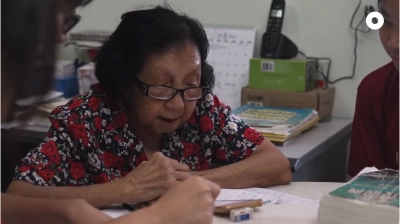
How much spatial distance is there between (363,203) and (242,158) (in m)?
0.68

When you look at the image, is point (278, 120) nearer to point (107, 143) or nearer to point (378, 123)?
point (378, 123)

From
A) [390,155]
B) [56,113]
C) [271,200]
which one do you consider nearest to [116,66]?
[56,113]

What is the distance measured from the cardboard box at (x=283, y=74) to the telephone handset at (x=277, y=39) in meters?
0.08

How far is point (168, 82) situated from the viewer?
1.80 meters

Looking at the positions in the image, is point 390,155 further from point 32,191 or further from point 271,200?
point 32,191

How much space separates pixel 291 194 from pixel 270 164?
174mm

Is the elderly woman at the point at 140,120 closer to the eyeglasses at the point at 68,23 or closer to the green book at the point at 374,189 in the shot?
the green book at the point at 374,189

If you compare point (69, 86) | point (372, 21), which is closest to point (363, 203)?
point (372, 21)

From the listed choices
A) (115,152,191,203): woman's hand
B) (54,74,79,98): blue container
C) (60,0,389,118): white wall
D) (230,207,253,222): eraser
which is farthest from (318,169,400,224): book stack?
(54,74,79,98): blue container

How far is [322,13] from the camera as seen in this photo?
108 inches

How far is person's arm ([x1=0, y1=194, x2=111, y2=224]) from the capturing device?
139cm

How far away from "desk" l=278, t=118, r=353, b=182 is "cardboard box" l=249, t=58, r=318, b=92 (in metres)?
0.19

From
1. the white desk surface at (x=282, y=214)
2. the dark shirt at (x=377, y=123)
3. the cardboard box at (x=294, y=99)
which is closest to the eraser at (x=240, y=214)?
the white desk surface at (x=282, y=214)

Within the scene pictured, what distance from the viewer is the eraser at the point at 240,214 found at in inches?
57.4
